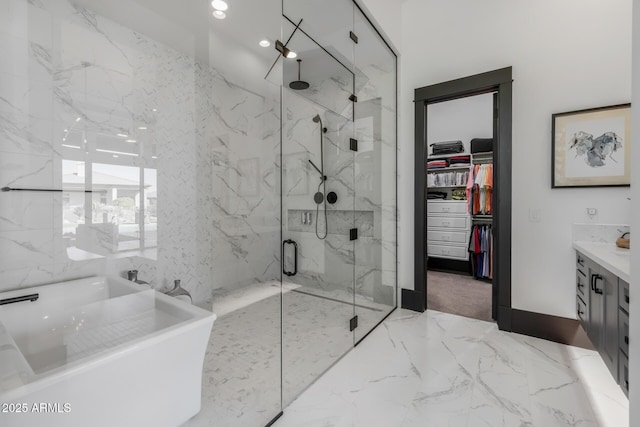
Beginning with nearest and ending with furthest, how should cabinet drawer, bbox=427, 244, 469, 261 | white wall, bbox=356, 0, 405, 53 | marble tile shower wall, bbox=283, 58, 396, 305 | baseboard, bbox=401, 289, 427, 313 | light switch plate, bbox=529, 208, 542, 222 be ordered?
marble tile shower wall, bbox=283, 58, 396, 305
light switch plate, bbox=529, 208, 542, 222
white wall, bbox=356, 0, 405, 53
baseboard, bbox=401, 289, 427, 313
cabinet drawer, bbox=427, 244, 469, 261

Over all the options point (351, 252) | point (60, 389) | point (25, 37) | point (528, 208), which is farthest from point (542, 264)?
point (25, 37)

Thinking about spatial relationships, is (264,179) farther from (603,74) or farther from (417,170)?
(603,74)

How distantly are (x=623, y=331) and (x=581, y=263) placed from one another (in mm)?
1028

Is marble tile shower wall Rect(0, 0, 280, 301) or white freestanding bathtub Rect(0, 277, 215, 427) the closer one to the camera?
white freestanding bathtub Rect(0, 277, 215, 427)

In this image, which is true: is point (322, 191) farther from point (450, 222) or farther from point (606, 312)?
point (450, 222)

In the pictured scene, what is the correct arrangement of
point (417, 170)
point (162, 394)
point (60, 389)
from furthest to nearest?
point (417, 170) → point (162, 394) → point (60, 389)

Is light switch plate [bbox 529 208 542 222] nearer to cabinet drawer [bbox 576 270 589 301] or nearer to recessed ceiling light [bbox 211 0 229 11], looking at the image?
cabinet drawer [bbox 576 270 589 301]

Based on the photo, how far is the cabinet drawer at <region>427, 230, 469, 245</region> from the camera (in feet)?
16.7

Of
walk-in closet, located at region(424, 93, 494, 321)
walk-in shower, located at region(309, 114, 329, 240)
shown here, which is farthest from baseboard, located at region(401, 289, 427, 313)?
walk-in shower, located at region(309, 114, 329, 240)

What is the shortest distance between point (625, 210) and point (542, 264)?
29.1 inches

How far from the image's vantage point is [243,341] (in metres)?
1.85

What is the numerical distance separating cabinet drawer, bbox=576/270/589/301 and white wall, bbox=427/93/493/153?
316cm

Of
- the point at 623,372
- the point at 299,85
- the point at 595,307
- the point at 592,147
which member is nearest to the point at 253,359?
the point at 299,85

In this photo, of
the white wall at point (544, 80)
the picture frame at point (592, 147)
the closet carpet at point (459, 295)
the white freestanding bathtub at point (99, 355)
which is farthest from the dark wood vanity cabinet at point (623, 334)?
the white freestanding bathtub at point (99, 355)
